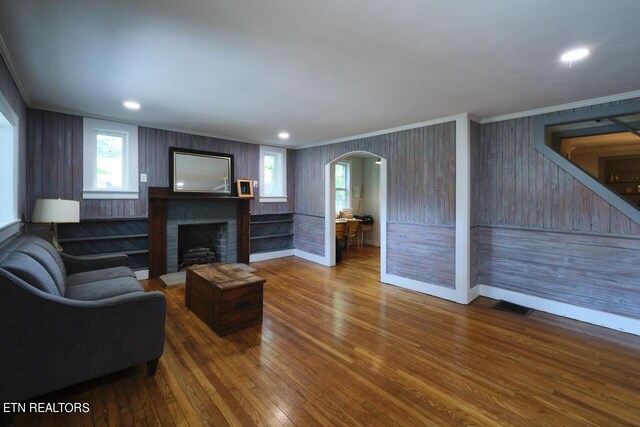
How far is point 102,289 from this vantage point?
7.87 ft

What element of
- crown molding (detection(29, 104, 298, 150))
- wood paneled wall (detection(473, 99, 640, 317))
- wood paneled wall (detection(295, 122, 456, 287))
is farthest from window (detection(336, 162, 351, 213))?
wood paneled wall (detection(473, 99, 640, 317))

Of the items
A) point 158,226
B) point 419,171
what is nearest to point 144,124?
point 158,226

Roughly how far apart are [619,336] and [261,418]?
3597 millimetres

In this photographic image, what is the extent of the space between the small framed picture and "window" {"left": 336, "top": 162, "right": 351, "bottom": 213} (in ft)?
10.1

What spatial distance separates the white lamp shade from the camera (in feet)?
9.55

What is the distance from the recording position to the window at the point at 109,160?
4.01 metres

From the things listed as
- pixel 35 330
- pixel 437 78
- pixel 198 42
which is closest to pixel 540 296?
pixel 437 78

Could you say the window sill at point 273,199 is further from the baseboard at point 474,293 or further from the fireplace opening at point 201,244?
the baseboard at point 474,293

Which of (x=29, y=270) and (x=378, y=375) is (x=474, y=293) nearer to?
(x=378, y=375)

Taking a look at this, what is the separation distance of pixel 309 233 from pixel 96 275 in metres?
3.85

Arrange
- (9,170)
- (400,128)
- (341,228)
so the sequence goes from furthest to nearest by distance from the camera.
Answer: (341,228)
(400,128)
(9,170)

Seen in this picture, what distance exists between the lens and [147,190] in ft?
14.7

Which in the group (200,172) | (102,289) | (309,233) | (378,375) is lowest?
(378,375)

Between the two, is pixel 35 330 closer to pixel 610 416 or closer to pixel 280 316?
pixel 280 316
